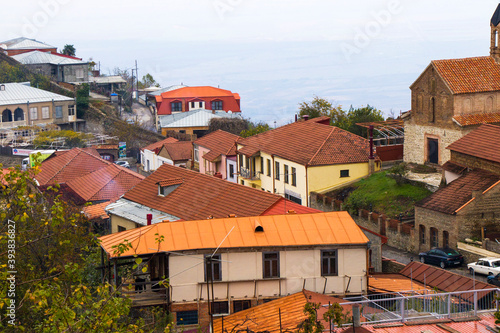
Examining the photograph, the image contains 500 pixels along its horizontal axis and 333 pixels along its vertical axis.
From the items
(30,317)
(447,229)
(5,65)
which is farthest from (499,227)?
(5,65)

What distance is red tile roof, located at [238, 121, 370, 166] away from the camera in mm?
51969

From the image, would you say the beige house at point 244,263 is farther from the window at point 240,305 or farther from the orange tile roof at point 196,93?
the orange tile roof at point 196,93

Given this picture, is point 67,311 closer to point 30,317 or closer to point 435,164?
point 30,317

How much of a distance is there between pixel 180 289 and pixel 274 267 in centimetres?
332

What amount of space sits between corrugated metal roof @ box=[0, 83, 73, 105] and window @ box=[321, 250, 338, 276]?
68.4 metres

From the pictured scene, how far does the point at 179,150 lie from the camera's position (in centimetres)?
6919

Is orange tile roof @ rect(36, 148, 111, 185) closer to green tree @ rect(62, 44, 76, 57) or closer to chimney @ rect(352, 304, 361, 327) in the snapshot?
chimney @ rect(352, 304, 361, 327)

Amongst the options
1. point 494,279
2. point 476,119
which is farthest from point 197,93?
point 494,279

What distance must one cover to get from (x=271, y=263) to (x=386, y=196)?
22.9 meters

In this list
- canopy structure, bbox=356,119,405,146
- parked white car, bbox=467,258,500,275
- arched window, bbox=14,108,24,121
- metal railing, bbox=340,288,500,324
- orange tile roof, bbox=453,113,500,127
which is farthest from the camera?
arched window, bbox=14,108,24,121

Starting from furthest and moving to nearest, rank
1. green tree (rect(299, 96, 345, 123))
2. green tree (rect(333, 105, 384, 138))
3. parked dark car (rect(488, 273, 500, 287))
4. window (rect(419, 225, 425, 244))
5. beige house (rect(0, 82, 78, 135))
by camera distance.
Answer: beige house (rect(0, 82, 78, 135)), green tree (rect(299, 96, 345, 123)), green tree (rect(333, 105, 384, 138)), window (rect(419, 225, 425, 244)), parked dark car (rect(488, 273, 500, 287))

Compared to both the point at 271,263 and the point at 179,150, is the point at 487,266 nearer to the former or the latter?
the point at 271,263

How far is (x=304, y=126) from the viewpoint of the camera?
58.2 meters

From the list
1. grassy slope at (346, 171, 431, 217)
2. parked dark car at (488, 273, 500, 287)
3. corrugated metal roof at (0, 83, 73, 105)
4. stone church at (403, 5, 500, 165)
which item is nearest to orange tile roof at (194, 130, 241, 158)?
grassy slope at (346, 171, 431, 217)
